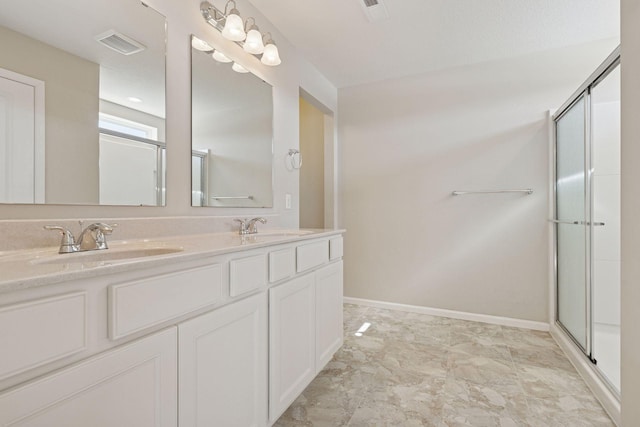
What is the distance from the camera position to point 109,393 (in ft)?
2.31

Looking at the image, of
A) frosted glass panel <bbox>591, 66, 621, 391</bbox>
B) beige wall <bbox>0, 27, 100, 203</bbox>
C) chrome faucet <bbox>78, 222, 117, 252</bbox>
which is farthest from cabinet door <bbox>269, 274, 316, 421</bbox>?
frosted glass panel <bbox>591, 66, 621, 391</bbox>

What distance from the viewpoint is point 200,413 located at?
951mm

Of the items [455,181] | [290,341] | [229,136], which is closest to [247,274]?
[290,341]

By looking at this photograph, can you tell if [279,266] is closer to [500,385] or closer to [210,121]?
[210,121]

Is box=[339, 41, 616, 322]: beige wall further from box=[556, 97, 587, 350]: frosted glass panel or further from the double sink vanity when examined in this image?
the double sink vanity

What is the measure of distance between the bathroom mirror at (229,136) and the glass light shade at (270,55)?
5.3 inches


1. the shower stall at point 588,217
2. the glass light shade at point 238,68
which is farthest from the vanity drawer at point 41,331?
the shower stall at point 588,217

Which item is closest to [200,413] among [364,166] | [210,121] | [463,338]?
[210,121]

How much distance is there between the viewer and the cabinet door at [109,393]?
1.89ft

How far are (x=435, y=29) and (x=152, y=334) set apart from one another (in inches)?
104

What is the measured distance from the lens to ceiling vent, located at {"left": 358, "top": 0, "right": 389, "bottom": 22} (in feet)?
6.67

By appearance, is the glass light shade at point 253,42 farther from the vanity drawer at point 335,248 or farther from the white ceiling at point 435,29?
the vanity drawer at point 335,248
